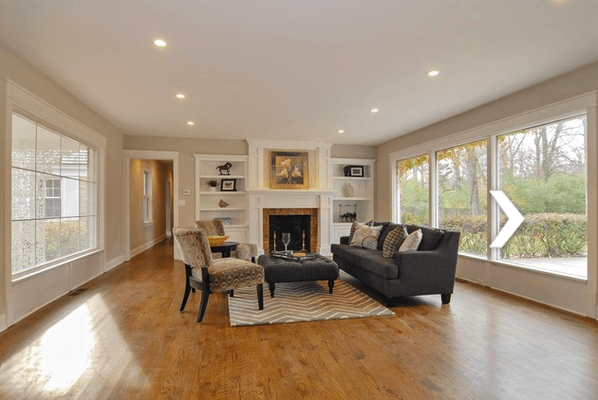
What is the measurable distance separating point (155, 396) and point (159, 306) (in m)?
1.93

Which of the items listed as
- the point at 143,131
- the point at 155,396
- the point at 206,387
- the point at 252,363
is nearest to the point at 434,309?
the point at 252,363

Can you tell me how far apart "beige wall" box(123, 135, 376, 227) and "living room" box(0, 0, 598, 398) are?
69 cm

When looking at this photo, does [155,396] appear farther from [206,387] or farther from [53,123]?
[53,123]

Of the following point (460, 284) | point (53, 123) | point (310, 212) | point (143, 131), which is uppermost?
point (143, 131)

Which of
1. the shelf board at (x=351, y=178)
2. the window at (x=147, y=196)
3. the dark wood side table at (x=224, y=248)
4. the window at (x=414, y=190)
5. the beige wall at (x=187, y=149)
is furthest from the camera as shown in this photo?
the window at (x=147, y=196)

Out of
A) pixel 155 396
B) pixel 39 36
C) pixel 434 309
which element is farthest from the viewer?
pixel 434 309

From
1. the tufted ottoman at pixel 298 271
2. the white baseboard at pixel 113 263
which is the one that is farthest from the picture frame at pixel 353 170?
the white baseboard at pixel 113 263

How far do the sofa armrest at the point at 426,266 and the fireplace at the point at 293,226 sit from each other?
393cm

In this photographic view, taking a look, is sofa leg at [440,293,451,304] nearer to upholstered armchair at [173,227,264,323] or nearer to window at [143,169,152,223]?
upholstered armchair at [173,227,264,323]

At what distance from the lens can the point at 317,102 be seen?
4.71 m

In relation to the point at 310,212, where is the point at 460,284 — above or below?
below

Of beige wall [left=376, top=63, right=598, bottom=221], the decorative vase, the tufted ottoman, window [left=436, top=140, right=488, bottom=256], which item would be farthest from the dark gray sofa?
the decorative vase

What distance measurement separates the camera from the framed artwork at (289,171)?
7578mm

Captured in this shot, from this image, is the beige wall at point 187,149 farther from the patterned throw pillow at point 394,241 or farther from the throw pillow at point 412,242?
the throw pillow at point 412,242
